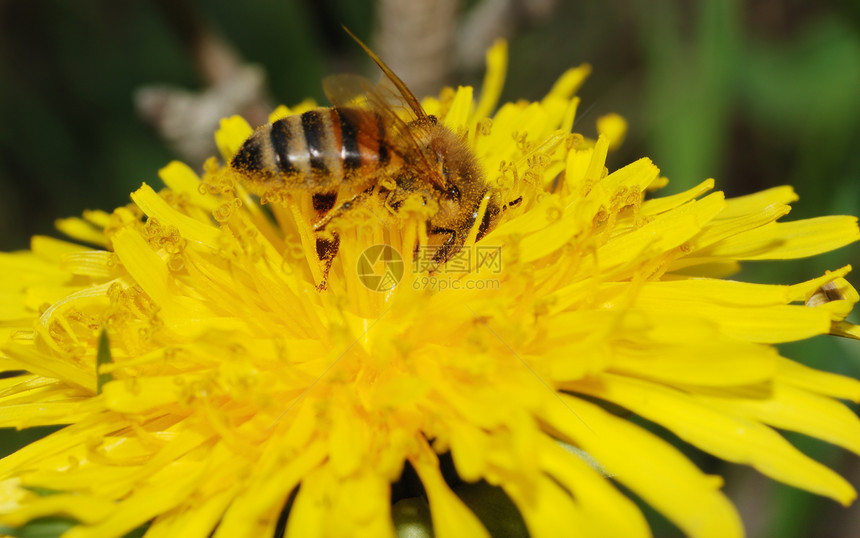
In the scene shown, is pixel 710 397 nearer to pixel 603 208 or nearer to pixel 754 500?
pixel 603 208

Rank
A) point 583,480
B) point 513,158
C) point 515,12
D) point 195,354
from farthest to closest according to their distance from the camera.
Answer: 1. point 515,12
2. point 513,158
3. point 195,354
4. point 583,480

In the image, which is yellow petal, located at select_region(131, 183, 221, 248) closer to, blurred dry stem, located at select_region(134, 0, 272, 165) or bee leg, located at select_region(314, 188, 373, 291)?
bee leg, located at select_region(314, 188, 373, 291)

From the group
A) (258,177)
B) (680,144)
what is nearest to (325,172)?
(258,177)

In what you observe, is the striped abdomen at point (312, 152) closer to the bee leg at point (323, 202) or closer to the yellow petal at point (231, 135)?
the bee leg at point (323, 202)

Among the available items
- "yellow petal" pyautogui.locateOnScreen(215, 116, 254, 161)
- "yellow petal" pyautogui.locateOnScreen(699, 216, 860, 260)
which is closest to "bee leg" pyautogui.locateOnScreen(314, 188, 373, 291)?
"yellow petal" pyautogui.locateOnScreen(215, 116, 254, 161)

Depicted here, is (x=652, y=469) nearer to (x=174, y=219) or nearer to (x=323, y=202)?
(x=323, y=202)

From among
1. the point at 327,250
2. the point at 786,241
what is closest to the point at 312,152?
the point at 327,250
